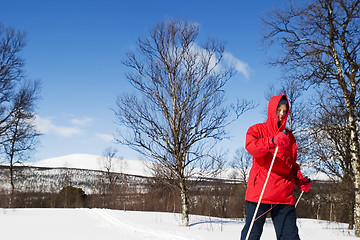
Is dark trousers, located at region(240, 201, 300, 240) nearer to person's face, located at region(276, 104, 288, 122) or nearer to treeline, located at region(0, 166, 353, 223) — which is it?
person's face, located at region(276, 104, 288, 122)

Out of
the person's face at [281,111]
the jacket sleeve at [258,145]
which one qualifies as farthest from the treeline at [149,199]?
the jacket sleeve at [258,145]

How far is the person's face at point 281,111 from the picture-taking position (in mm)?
3391

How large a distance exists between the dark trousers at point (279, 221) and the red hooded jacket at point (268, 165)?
0.25 ft

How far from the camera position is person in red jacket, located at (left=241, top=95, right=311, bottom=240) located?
319 centimetres

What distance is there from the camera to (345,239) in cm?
812

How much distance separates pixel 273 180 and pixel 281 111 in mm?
746

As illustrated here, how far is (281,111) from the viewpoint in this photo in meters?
3.39

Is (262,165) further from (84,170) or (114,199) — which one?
(84,170)

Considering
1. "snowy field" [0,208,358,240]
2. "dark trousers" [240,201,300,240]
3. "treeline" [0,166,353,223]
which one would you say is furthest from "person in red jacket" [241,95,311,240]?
"treeline" [0,166,353,223]

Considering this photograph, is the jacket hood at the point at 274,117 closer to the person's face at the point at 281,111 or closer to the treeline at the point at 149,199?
the person's face at the point at 281,111

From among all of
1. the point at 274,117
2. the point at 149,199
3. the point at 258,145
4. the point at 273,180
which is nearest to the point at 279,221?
the point at 273,180

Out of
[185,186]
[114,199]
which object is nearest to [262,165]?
[185,186]

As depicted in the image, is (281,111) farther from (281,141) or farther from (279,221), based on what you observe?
(279,221)

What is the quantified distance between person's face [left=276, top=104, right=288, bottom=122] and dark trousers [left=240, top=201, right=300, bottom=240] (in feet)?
3.06
